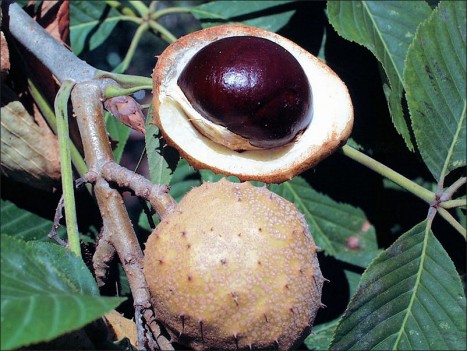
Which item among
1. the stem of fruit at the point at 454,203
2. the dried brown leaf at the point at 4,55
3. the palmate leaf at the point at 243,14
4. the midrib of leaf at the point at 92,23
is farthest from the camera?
the midrib of leaf at the point at 92,23

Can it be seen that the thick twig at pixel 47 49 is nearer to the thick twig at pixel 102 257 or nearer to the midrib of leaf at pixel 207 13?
the thick twig at pixel 102 257

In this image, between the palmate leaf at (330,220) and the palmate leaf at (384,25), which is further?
the palmate leaf at (330,220)

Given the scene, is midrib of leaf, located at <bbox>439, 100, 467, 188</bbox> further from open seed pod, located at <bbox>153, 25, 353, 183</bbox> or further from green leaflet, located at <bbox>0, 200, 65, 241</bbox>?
green leaflet, located at <bbox>0, 200, 65, 241</bbox>

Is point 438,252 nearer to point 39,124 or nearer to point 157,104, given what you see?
point 157,104

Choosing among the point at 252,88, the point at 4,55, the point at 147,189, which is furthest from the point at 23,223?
the point at 252,88

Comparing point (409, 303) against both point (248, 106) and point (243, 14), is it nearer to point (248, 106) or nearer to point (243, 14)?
point (248, 106)

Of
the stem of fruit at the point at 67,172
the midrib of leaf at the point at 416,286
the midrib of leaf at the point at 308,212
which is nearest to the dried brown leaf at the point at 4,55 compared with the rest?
the stem of fruit at the point at 67,172

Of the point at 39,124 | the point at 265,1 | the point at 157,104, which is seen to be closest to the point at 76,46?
the point at 39,124
